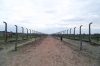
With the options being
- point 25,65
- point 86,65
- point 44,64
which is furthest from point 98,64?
point 25,65

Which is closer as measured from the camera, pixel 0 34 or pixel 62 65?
pixel 62 65

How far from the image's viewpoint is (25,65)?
7.96 metres

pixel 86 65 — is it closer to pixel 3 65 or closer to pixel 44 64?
pixel 44 64

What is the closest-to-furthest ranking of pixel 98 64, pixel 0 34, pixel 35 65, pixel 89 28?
1. pixel 35 65
2. pixel 98 64
3. pixel 89 28
4. pixel 0 34

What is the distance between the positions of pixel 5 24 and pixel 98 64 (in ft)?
47.7

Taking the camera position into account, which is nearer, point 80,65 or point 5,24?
point 80,65

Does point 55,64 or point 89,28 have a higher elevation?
point 89,28

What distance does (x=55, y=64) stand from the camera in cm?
818

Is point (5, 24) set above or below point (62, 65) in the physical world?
above

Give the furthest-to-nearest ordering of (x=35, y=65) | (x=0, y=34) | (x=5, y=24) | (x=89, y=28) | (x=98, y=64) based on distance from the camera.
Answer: (x=0, y=34)
(x=89, y=28)
(x=5, y=24)
(x=98, y=64)
(x=35, y=65)

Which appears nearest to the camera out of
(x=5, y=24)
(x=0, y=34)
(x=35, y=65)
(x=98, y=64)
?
(x=35, y=65)

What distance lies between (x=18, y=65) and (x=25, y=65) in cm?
38

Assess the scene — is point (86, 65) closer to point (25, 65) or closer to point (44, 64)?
point (44, 64)

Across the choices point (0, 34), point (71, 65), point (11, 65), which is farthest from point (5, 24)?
point (0, 34)
